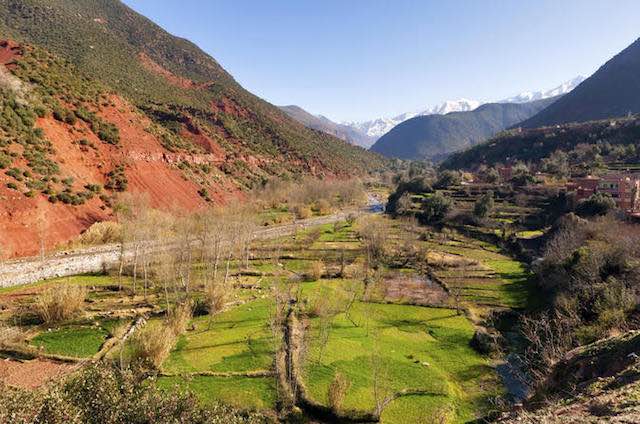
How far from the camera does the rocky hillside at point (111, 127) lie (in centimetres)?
4731

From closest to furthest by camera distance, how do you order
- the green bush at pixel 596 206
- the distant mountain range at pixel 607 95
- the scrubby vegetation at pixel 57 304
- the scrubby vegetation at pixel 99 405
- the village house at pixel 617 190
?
the scrubby vegetation at pixel 99 405 < the scrubby vegetation at pixel 57 304 < the green bush at pixel 596 206 < the village house at pixel 617 190 < the distant mountain range at pixel 607 95

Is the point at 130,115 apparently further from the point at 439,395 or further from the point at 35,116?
the point at 439,395

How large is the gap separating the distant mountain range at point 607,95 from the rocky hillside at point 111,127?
9959 cm

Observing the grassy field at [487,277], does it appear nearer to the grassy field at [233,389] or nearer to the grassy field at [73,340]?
the grassy field at [233,389]

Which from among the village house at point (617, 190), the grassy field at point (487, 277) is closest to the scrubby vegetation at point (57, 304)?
the grassy field at point (487, 277)

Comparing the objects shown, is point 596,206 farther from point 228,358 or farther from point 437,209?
point 228,358

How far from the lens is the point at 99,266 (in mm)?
39344

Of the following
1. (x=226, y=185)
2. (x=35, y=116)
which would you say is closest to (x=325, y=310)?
(x=35, y=116)

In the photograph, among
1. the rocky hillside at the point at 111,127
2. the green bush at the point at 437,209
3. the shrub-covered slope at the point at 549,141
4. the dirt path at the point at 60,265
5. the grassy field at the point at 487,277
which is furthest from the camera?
the shrub-covered slope at the point at 549,141

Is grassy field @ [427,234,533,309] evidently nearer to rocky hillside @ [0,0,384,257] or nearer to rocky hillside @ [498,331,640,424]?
rocky hillside @ [498,331,640,424]

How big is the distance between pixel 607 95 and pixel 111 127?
180 meters

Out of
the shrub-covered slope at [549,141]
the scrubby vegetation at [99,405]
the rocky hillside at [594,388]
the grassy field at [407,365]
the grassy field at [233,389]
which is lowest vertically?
the grassy field at [407,365]

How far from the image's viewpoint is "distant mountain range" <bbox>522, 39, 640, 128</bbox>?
156875 millimetres

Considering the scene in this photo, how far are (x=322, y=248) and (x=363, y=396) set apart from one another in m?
34.0
